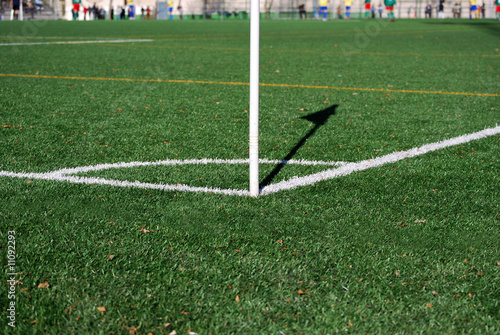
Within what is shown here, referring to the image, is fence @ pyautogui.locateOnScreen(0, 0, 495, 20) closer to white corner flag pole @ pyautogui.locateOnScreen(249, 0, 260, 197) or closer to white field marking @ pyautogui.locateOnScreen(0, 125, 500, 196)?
white field marking @ pyautogui.locateOnScreen(0, 125, 500, 196)

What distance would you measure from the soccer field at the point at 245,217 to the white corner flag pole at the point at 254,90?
0.18m

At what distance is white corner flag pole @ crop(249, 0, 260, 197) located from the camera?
2854 mm

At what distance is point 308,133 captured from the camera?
5.02 m

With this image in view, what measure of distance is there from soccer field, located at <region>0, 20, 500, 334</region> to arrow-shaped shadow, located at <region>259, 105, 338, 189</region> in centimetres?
3

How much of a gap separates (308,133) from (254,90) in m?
2.09

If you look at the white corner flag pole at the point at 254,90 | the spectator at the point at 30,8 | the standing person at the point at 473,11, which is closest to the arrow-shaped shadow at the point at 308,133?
the white corner flag pole at the point at 254,90

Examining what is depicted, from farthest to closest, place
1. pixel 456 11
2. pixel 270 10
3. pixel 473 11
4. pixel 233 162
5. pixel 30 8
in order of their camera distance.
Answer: pixel 456 11 → pixel 270 10 → pixel 473 11 → pixel 30 8 → pixel 233 162

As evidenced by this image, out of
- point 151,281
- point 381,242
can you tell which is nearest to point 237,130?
point 381,242

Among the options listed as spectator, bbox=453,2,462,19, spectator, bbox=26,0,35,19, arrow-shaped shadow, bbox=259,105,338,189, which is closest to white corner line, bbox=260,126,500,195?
arrow-shaped shadow, bbox=259,105,338,189

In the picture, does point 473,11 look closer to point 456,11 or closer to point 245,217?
point 456,11

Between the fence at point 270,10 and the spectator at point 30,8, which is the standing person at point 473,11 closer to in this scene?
the fence at point 270,10

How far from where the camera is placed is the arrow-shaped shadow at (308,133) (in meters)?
3.65

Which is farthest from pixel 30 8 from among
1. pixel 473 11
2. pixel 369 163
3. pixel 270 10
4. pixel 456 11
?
pixel 369 163

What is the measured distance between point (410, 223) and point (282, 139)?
2062mm
